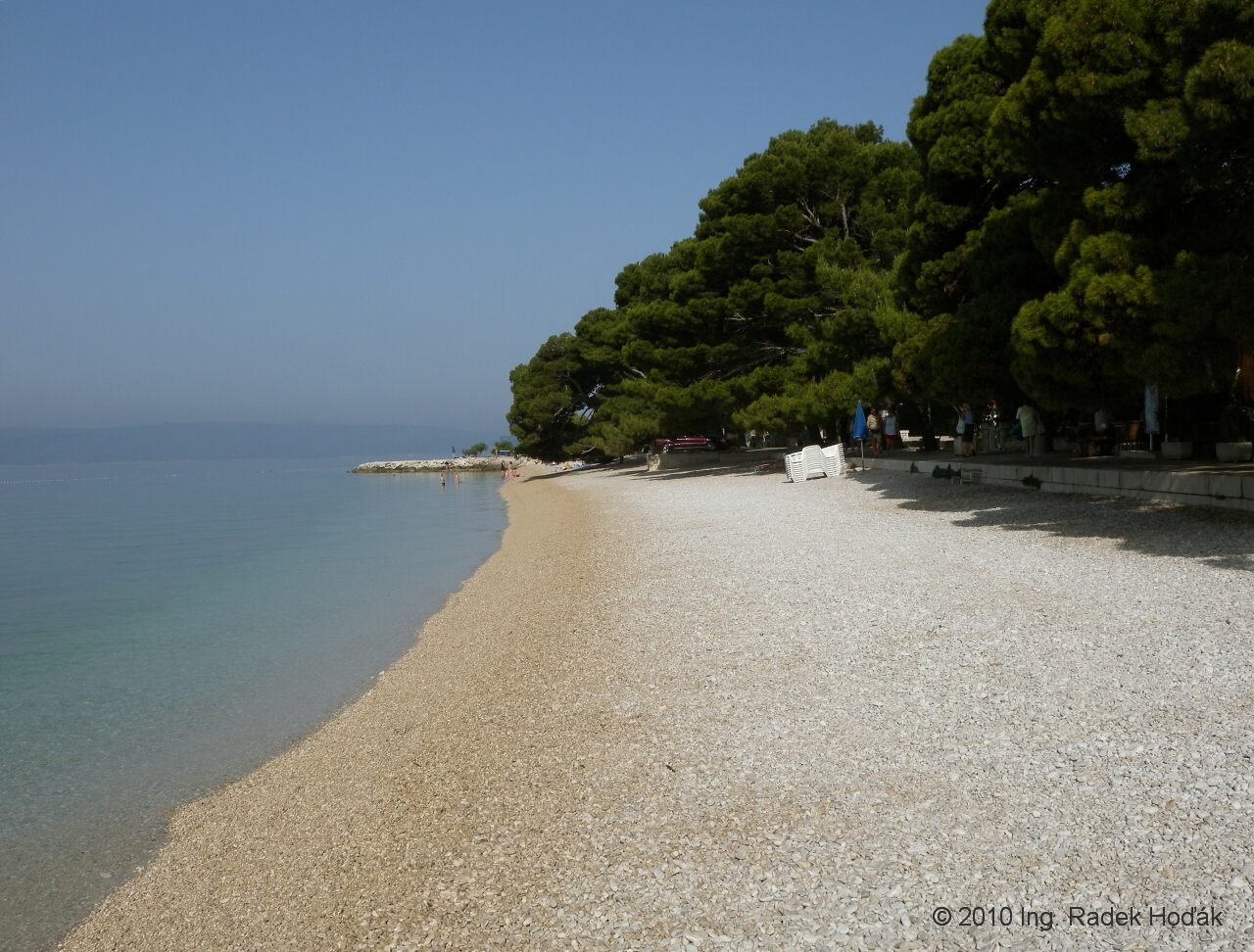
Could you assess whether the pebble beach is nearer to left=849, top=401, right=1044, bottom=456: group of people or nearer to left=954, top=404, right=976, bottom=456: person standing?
left=849, top=401, right=1044, bottom=456: group of people

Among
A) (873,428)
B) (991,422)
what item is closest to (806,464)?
(873,428)

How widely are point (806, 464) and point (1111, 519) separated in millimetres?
11771

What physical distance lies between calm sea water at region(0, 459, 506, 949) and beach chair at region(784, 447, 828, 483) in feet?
23.7

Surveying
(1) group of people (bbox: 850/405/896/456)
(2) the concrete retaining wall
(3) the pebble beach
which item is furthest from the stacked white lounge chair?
(3) the pebble beach

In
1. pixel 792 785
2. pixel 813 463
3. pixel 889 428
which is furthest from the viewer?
pixel 889 428

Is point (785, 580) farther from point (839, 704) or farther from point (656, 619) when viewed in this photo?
point (839, 704)

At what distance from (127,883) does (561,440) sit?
50654 mm

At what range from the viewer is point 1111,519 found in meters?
11.1

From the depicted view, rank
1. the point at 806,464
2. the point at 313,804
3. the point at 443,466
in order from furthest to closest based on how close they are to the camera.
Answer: the point at 443,466 → the point at 806,464 → the point at 313,804

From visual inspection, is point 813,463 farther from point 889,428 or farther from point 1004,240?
point 1004,240

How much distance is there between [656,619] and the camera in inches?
344

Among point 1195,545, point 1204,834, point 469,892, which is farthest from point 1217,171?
point 469,892

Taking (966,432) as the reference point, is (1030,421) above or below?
above

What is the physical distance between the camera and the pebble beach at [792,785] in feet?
11.4
